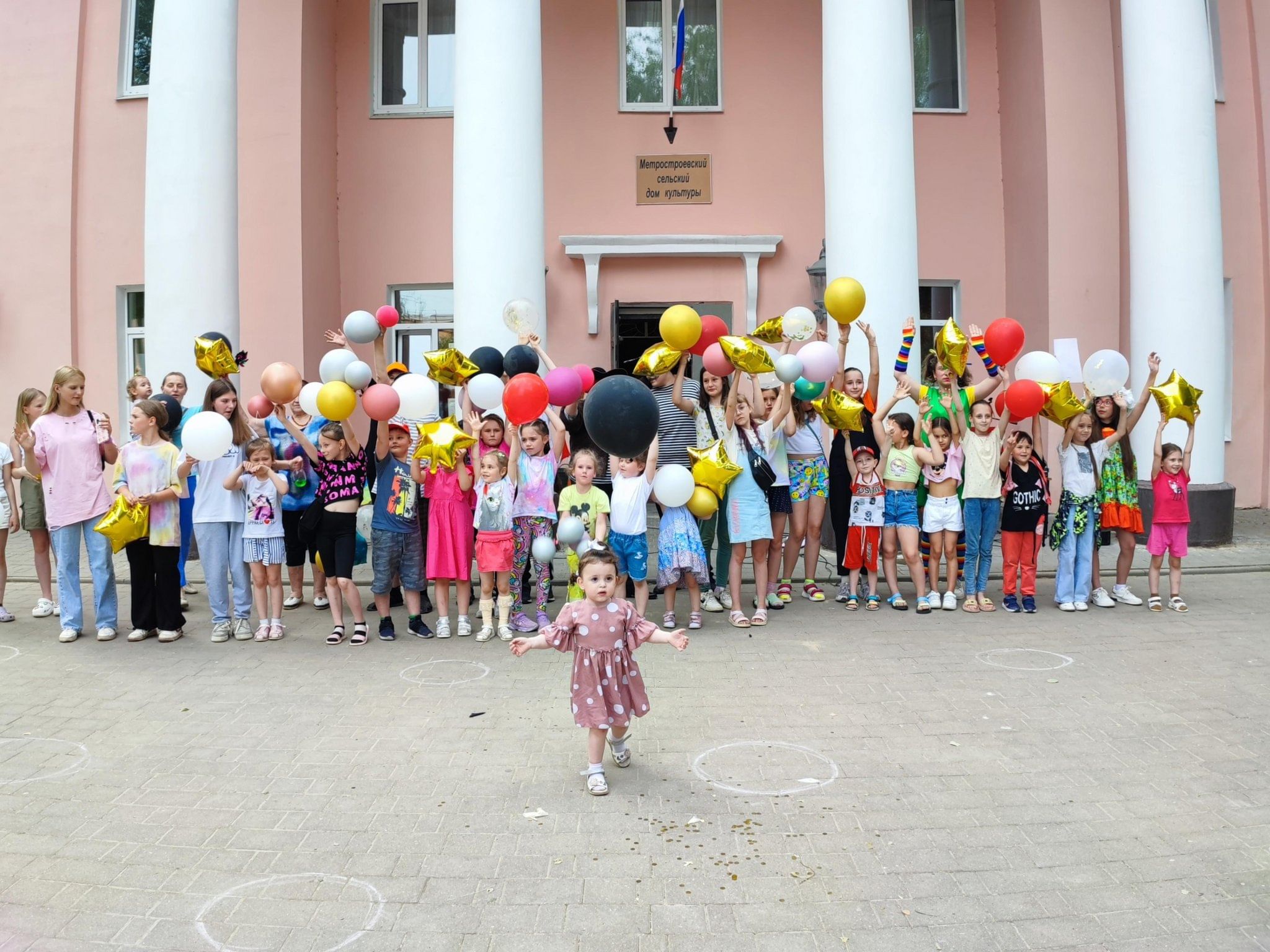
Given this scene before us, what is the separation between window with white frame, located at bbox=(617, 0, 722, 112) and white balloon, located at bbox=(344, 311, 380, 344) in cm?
670

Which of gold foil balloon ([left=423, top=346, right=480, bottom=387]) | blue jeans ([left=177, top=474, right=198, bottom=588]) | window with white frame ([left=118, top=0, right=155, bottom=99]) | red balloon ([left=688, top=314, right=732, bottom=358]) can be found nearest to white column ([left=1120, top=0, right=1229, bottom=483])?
red balloon ([left=688, top=314, right=732, bottom=358])

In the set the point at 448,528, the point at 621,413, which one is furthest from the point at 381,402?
the point at 621,413

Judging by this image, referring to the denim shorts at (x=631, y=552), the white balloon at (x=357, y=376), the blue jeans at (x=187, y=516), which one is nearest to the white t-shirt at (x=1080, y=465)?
the denim shorts at (x=631, y=552)

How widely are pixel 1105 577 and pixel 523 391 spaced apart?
5.76m

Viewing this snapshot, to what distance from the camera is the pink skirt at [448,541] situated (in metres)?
7.15

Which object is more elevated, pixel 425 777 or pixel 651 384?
pixel 651 384

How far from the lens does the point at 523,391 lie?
248 inches

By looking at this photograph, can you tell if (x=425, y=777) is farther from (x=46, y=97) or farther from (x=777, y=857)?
(x=46, y=97)

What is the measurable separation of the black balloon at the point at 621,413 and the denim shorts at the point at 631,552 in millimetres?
1711

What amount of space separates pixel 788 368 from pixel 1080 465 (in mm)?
2622

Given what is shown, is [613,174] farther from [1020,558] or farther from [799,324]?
[1020,558]

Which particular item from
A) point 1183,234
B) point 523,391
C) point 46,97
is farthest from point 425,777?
point 46,97

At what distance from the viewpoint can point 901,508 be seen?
7727mm

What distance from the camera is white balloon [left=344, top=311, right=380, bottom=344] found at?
7.21 m
